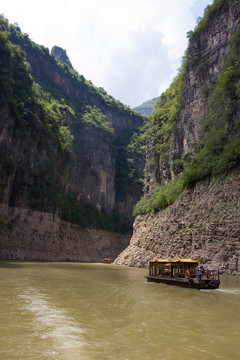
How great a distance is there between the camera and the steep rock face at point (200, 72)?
40.8m

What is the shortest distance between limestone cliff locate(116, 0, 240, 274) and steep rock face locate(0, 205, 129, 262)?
16.7 m

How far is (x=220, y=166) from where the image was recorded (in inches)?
1180

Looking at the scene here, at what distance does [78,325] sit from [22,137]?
52.9 metres

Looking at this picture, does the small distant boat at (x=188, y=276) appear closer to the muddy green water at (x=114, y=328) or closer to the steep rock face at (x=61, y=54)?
the muddy green water at (x=114, y=328)

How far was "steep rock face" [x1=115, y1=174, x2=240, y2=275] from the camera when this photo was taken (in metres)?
24.6

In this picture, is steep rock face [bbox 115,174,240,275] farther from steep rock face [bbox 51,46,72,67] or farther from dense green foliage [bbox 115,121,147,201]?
steep rock face [bbox 51,46,72,67]

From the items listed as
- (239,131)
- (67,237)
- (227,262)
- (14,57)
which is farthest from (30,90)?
(227,262)

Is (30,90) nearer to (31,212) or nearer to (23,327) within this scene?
(31,212)

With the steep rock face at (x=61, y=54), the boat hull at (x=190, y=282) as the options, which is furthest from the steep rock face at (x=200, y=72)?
the steep rock face at (x=61, y=54)

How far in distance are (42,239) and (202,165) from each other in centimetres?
3574

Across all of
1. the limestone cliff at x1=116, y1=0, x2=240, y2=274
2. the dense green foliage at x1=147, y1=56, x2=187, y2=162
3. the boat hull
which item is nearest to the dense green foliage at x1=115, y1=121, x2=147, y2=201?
the dense green foliage at x1=147, y1=56, x2=187, y2=162

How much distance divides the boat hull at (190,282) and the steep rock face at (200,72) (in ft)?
77.9

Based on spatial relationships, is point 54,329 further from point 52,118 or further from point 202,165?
point 52,118

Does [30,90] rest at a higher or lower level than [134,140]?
lower
